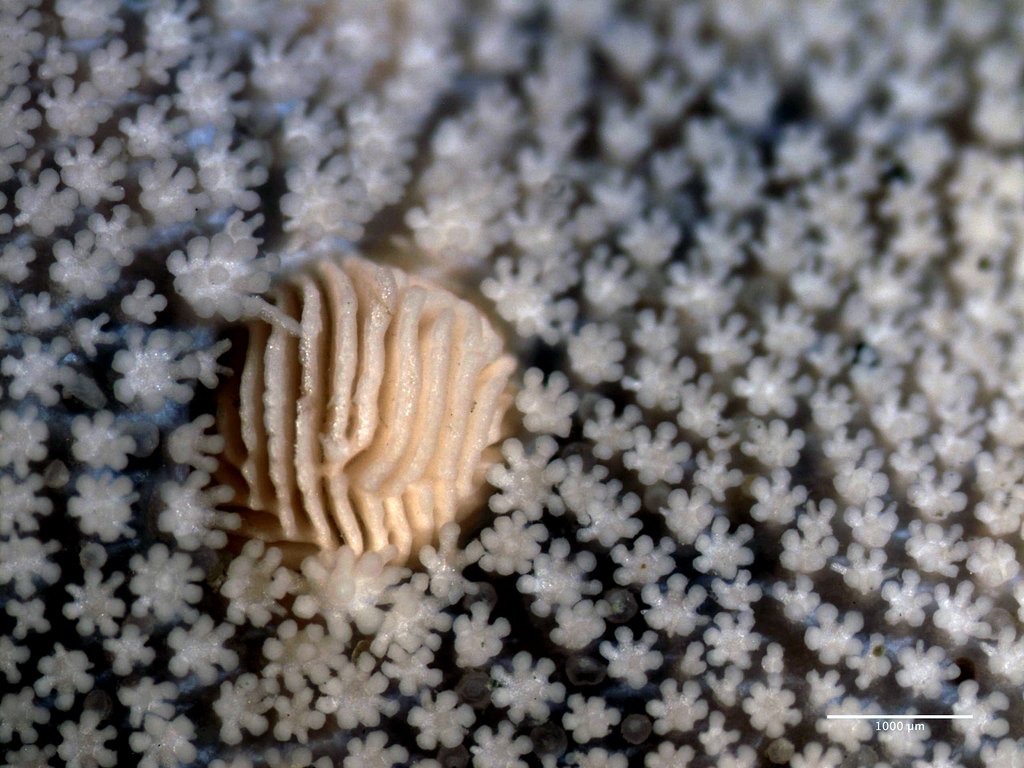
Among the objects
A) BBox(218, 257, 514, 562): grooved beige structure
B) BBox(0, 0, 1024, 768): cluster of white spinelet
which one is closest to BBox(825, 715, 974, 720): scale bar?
BBox(0, 0, 1024, 768): cluster of white spinelet

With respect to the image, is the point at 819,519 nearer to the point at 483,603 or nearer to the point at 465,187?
the point at 483,603

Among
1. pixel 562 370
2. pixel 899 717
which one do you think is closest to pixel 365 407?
pixel 562 370

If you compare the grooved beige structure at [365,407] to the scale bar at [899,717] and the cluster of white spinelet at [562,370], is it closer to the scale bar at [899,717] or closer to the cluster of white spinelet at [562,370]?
the cluster of white spinelet at [562,370]

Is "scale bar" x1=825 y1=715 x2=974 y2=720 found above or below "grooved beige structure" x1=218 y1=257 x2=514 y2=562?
below

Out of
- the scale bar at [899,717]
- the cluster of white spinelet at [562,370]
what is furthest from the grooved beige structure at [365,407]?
the scale bar at [899,717]

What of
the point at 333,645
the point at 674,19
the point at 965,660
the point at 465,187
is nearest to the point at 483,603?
the point at 333,645

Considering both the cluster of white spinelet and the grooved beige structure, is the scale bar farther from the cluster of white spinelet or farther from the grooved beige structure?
the grooved beige structure
